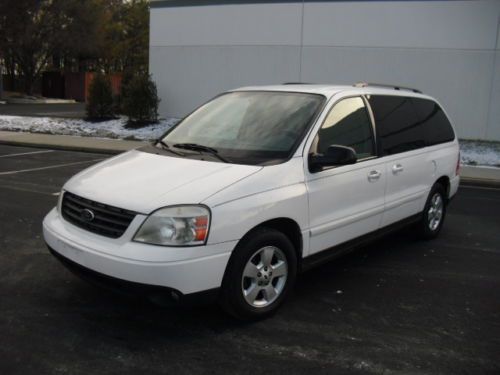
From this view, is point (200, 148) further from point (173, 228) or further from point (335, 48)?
point (335, 48)

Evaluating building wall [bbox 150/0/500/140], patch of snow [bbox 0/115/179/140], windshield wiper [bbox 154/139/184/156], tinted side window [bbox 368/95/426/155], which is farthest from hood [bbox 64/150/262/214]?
building wall [bbox 150/0/500/140]

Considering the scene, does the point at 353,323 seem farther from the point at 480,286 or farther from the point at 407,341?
the point at 480,286

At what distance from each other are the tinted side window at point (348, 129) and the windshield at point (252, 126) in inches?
6.2

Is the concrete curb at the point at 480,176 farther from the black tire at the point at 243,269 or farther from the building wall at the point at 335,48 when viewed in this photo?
the black tire at the point at 243,269

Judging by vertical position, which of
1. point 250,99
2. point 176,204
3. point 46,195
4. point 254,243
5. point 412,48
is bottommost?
point 46,195

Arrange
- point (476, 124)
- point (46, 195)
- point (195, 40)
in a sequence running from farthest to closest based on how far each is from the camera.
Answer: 1. point (195, 40)
2. point (476, 124)
3. point (46, 195)

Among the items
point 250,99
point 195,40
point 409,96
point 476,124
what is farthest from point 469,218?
point 195,40

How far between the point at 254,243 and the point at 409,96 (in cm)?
310

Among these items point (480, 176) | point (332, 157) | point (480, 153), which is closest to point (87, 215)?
point (332, 157)

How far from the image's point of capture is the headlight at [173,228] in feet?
11.3

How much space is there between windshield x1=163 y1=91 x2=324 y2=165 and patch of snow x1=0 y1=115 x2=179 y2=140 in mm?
11787

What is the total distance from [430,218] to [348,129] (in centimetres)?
213

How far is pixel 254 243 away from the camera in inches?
148

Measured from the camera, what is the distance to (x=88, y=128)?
60.3 ft
